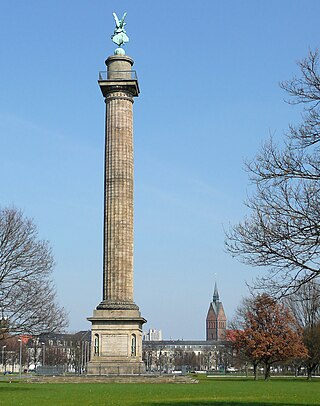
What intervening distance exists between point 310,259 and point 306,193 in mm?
1818

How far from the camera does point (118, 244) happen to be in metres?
47.3

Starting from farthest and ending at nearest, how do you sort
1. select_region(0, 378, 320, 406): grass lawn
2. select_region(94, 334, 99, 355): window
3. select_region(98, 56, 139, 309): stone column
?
select_region(98, 56, 139, 309): stone column < select_region(94, 334, 99, 355): window < select_region(0, 378, 320, 406): grass lawn

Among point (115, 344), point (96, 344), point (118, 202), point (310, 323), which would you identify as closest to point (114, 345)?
point (115, 344)

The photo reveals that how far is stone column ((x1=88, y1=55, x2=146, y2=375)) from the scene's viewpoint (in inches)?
1769

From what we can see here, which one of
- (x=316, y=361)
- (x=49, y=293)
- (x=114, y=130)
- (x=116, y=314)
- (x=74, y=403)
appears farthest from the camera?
(x=316, y=361)

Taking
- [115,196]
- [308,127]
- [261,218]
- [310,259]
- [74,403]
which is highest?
[115,196]

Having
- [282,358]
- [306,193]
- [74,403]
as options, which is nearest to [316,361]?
[282,358]

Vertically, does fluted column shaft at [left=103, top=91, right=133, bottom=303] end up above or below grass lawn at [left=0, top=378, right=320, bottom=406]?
above

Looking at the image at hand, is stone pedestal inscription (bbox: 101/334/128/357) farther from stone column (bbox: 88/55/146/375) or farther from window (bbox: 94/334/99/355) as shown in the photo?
window (bbox: 94/334/99/355)

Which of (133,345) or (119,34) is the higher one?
(119,34)

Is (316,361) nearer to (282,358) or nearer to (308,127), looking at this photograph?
(282,358)

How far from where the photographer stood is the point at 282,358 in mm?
62281

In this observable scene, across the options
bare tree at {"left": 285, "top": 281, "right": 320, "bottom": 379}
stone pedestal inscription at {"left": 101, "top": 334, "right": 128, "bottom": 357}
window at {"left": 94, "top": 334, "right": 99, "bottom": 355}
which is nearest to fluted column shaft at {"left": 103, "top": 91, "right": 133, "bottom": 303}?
stone pedestal inscription at {"left": 101, "top": 334, "right": 128, "bottom": 357}

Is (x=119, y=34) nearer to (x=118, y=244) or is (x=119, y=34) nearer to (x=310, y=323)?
(x=118, y=244)
